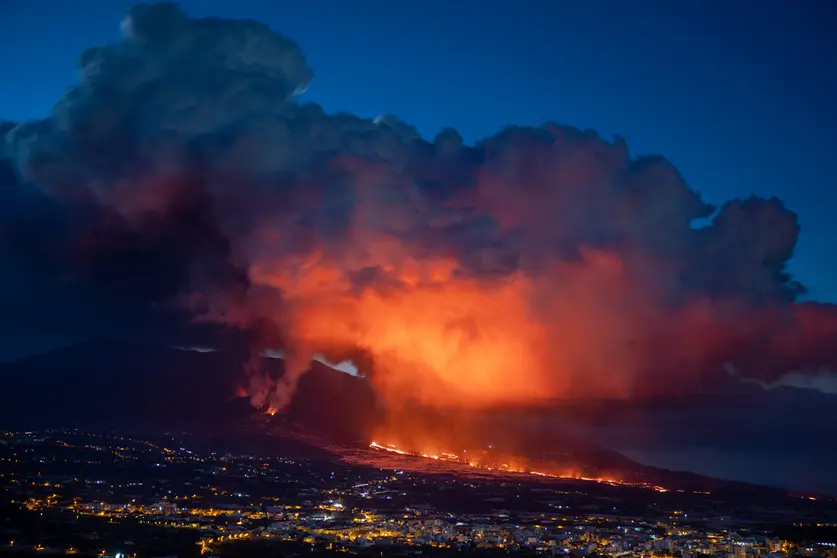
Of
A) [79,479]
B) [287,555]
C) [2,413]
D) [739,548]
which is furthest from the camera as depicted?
[2,413]

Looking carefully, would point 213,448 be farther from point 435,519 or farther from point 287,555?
point 287,555

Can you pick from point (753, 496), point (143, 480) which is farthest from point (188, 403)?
point (753, 496)

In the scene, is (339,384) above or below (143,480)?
above

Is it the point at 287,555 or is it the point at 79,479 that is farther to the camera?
the point at 79,479

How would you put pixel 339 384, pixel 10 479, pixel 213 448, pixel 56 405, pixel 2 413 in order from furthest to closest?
pixel 339 384 → pixel 56 405 → pixel 2 413 → pixel 213 448 → pixel 10 479

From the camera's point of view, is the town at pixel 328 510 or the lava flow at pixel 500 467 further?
the lava flow at pixel 500 467

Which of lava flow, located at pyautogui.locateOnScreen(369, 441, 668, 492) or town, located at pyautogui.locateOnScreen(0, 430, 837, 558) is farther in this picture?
lava flow, located at pyautogui.locateOnScreen(369, 441, 668, 492)

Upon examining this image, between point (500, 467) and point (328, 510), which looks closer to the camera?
point (328, 510)
